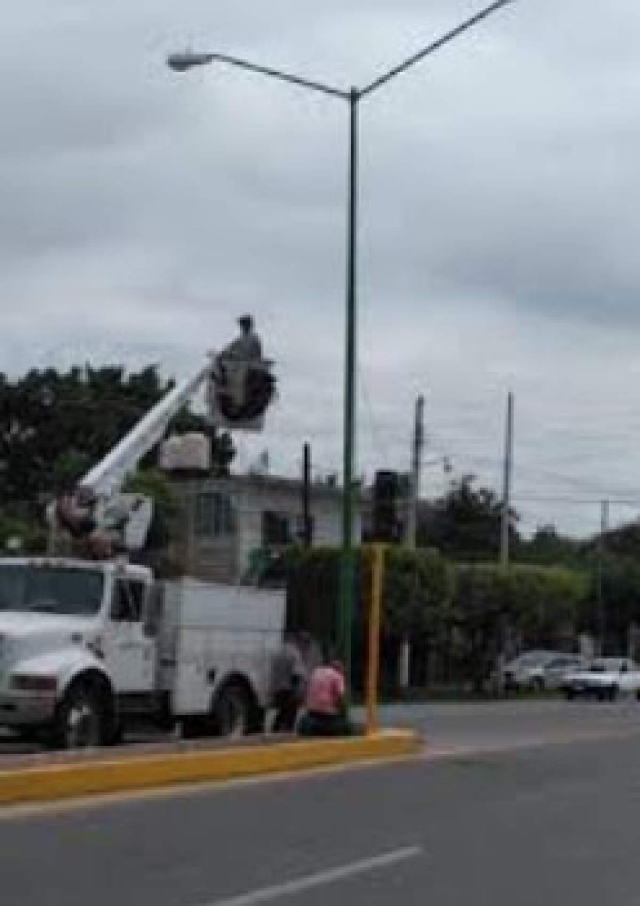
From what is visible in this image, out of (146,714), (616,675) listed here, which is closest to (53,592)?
(146,714)

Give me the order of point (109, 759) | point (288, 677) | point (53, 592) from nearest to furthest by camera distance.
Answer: point (109, 759)
point (53, 592)
point (288, 677)

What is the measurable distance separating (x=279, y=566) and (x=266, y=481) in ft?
84.7

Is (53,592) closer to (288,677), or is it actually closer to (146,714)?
(146,714)

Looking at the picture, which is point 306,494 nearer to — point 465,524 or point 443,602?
point 443,602

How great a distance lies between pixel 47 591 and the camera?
2638 centimetres

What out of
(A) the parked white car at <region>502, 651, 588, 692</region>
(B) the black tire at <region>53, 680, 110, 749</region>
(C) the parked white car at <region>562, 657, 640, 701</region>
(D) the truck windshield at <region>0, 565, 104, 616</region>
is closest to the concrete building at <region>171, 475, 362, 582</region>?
(A) the parked white car at <region>502, 651, 588, 692</region>

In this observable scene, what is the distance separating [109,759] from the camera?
20.8 meters

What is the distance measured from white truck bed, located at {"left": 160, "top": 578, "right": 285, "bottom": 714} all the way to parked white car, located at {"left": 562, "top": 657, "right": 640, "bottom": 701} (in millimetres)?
42515

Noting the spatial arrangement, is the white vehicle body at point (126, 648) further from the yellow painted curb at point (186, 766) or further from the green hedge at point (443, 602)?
the green hedge at point (443, 602)

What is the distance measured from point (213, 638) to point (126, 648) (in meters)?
2.39

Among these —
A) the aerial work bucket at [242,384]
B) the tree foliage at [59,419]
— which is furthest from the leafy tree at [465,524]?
the aerial work bucket at [242,384]

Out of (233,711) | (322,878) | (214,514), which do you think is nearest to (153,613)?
(233,711)

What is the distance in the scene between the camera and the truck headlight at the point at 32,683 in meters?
24.5

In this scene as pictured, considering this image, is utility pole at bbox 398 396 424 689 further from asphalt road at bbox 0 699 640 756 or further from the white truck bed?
the white truck bed
